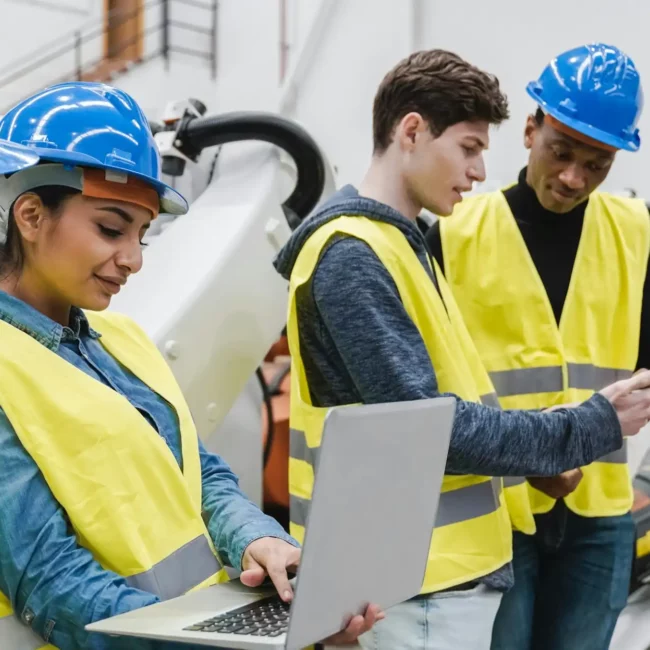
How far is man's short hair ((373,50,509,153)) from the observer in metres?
1.25

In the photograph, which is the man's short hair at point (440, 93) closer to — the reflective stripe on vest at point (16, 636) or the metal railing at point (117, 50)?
the reflective stripe on vest at point (16, 636)

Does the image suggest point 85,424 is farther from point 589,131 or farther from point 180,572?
point 589,131

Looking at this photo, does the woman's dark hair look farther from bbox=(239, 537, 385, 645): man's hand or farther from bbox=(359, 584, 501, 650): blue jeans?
bbox=(359, 584, 501, 650): blue jeans

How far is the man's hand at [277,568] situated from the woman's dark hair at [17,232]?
1.51ft

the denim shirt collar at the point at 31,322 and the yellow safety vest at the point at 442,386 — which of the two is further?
the yellow safety vest at the point at 442,386

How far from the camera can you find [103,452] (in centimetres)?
90

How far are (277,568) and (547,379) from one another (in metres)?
0.77

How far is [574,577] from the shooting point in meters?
1.52

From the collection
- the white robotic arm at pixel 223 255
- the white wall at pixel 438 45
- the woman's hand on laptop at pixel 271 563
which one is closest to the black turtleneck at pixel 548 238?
the white robotic arm at pixel 223 255

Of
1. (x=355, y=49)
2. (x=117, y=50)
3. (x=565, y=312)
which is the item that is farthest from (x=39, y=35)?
(x=565, y=312)

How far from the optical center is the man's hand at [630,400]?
4.09ft

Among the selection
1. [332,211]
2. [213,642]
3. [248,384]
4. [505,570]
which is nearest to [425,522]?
[213,642]

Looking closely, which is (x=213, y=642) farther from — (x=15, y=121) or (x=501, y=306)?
(x=501, y=306)

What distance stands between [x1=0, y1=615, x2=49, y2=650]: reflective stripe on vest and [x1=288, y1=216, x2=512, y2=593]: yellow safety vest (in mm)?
512
